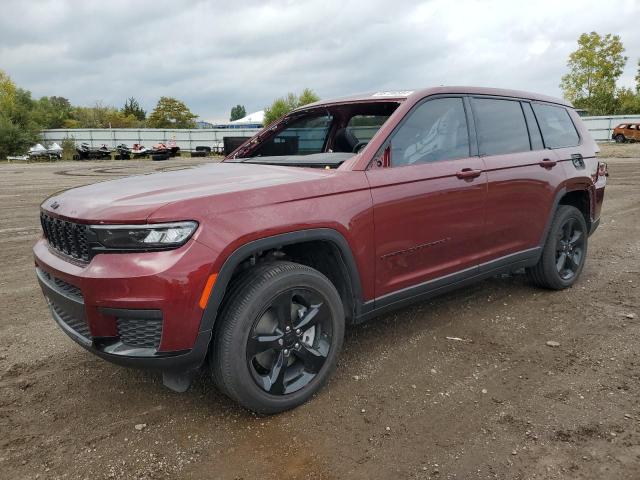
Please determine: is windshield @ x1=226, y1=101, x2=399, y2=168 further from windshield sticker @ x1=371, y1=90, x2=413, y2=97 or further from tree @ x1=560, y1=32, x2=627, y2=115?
tree @ x1=560, y1=32, x2=627, y2=115

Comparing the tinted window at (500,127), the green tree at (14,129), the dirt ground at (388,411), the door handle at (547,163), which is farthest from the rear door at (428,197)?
the green tree at (14,129)

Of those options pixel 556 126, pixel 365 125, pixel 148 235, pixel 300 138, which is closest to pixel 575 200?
pixel 556 126

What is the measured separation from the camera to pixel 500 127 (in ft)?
13.5

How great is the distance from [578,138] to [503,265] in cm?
181

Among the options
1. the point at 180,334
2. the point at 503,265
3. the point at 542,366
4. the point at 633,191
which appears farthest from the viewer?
the point at 633,191

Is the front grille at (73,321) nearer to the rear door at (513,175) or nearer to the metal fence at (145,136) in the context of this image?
the rear door at (513,175)

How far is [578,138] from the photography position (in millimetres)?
4988

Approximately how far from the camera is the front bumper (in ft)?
7.63

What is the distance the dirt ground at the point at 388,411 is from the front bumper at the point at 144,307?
50 centimetres

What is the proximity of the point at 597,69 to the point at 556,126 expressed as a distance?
48488 millimetres

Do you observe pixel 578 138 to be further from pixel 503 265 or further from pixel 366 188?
pixel 366 188

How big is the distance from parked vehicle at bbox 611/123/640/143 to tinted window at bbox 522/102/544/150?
37.7m

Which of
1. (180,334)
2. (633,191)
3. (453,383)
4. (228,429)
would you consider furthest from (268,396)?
(633,191)

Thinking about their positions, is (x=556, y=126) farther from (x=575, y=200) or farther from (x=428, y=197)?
(x=428, y=197)
